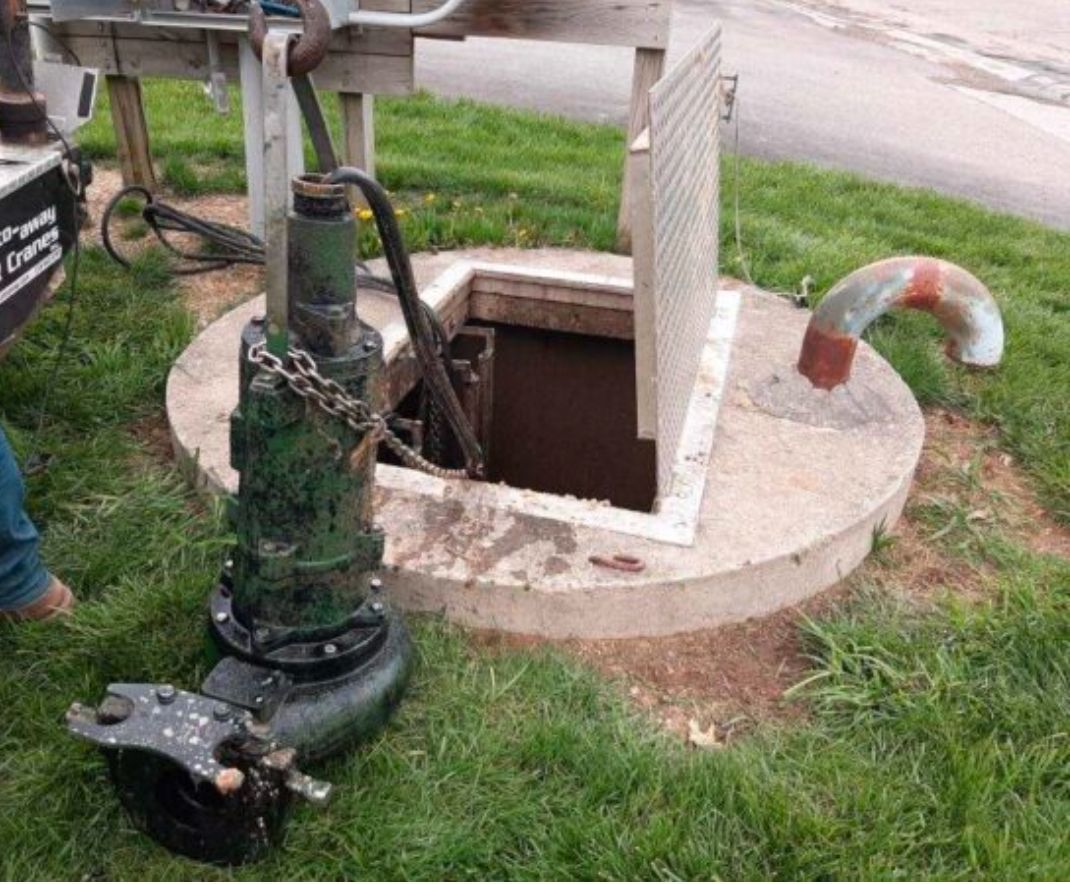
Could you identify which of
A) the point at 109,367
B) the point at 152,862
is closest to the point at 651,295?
the point at 152,862

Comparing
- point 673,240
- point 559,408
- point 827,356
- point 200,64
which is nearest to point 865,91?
point 559,408

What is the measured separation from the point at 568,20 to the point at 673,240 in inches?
68.7

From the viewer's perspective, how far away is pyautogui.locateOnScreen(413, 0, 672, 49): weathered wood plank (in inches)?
158

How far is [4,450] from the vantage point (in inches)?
88.1

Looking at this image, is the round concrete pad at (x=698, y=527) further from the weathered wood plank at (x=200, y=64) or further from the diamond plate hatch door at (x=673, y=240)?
the weathered wood plank at (x=200, y=64)

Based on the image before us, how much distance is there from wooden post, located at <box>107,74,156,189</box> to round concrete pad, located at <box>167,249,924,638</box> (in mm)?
1774

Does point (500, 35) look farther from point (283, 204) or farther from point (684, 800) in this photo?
point (684, 800)

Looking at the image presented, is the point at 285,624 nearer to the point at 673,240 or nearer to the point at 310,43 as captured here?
the point at 310,43

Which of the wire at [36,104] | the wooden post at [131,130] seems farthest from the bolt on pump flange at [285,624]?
the wooden post at [131,130]

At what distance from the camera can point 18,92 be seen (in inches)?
114

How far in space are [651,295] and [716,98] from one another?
1624 mm

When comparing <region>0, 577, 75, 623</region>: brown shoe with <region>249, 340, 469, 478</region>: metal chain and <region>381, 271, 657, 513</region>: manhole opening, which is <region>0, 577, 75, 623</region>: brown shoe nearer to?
<region>249, 340, 469, 478</region>: metal chain

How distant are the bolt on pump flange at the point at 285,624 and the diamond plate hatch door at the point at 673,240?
2.34 feet

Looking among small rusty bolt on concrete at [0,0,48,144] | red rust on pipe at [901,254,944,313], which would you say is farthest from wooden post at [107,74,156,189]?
red rust on pipe at [901,254,944,313]
